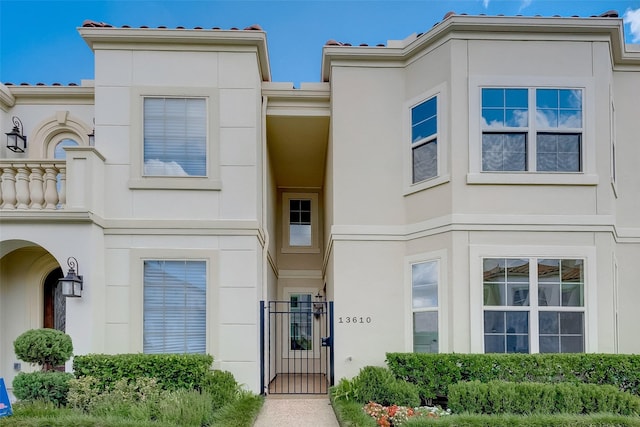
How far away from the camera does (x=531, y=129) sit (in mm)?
8602

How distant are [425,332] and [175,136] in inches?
237

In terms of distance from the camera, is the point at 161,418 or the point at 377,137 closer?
the point at 161,418

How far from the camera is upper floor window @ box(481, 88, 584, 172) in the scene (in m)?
8.65

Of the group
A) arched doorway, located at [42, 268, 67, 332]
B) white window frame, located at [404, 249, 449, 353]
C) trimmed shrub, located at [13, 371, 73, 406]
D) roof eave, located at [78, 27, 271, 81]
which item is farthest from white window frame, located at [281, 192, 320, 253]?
trimmed shrub, located at [13, 371, 73, 406]

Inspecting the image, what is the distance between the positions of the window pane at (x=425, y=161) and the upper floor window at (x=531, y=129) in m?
0.89

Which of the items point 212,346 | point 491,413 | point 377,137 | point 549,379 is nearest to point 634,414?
point 549,379

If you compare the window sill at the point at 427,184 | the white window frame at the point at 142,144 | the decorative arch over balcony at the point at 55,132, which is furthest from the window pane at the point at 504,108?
the decorative arch over balcony at the point at 55,132

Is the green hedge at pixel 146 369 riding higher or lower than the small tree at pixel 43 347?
lower

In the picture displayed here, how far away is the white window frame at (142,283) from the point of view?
8.58 meters

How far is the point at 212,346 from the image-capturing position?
8617 millimetres

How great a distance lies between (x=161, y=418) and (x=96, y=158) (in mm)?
4630

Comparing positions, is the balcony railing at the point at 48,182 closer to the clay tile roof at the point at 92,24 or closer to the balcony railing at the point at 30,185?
the balcony railing at the point at 30,185

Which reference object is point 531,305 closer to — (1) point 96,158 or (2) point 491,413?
(2) point 491,413

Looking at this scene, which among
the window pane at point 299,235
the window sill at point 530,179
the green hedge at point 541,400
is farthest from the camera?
the window pane at point 299,235
